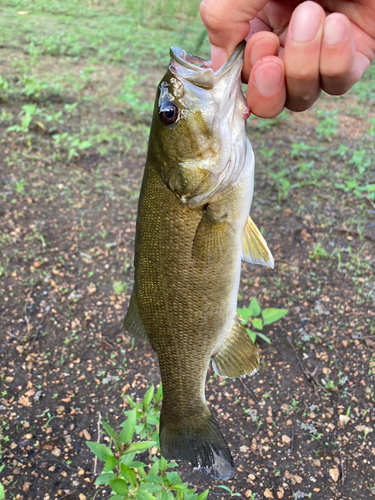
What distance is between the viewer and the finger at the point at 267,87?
1.32 m

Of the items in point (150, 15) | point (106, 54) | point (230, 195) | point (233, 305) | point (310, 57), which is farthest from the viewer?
point (150, 15)

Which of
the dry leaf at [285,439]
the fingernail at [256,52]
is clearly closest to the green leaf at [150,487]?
the dry leaf at [285,439]

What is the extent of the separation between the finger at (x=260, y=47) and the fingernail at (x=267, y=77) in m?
0.08

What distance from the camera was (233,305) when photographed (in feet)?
5.04

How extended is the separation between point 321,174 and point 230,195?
12.4 ft

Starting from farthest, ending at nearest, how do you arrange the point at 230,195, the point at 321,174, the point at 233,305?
1. the point at 321,174
2. the point at 233,305
3. the point at 230,195

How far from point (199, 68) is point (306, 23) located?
0.36m

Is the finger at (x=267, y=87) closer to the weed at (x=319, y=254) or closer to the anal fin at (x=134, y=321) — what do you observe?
the anal fin at (x=134, y=321)

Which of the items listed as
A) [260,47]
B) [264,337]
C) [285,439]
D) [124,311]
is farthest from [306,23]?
[124,311]

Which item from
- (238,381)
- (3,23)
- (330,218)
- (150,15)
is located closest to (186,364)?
(238,381)

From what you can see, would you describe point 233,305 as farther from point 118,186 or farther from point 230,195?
point 118,186

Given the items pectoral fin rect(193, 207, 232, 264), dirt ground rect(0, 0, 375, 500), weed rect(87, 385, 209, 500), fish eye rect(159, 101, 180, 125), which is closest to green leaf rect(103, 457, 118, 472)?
weed rect(87, 385, 209, 500)

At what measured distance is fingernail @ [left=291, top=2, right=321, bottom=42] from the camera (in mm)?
1228

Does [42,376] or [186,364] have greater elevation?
[186,364]
